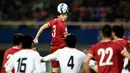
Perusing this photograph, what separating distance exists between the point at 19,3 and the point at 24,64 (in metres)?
16.4

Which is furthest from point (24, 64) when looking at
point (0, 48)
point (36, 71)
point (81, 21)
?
point (81, 21)

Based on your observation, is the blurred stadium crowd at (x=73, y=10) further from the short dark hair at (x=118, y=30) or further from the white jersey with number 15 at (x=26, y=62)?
the white jersey with number 15 at (x=26, y=62)

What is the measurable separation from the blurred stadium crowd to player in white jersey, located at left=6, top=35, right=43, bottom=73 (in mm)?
14710

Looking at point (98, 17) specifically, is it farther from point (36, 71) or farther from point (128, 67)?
point (36, 71)

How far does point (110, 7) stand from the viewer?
27.5 metres

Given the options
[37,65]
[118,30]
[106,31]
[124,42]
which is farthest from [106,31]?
[124,42]

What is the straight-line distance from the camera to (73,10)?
26984mm

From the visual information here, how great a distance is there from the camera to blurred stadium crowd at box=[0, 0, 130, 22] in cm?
2678

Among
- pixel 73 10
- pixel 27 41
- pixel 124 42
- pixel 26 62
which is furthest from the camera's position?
pixel 73 10

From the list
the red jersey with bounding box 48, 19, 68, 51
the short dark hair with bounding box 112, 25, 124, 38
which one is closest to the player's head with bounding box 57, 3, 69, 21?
the red jersey with bounding box 48, 19, 68, 51

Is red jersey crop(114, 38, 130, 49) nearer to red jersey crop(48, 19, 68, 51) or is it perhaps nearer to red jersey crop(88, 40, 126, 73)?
red jersey crop(88, 40, 126, 73)

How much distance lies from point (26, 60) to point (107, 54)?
1.64m

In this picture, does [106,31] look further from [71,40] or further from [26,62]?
[26,62]

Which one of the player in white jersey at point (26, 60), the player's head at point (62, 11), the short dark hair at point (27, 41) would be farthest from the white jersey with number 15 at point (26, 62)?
the player's head at point (62, 11)
